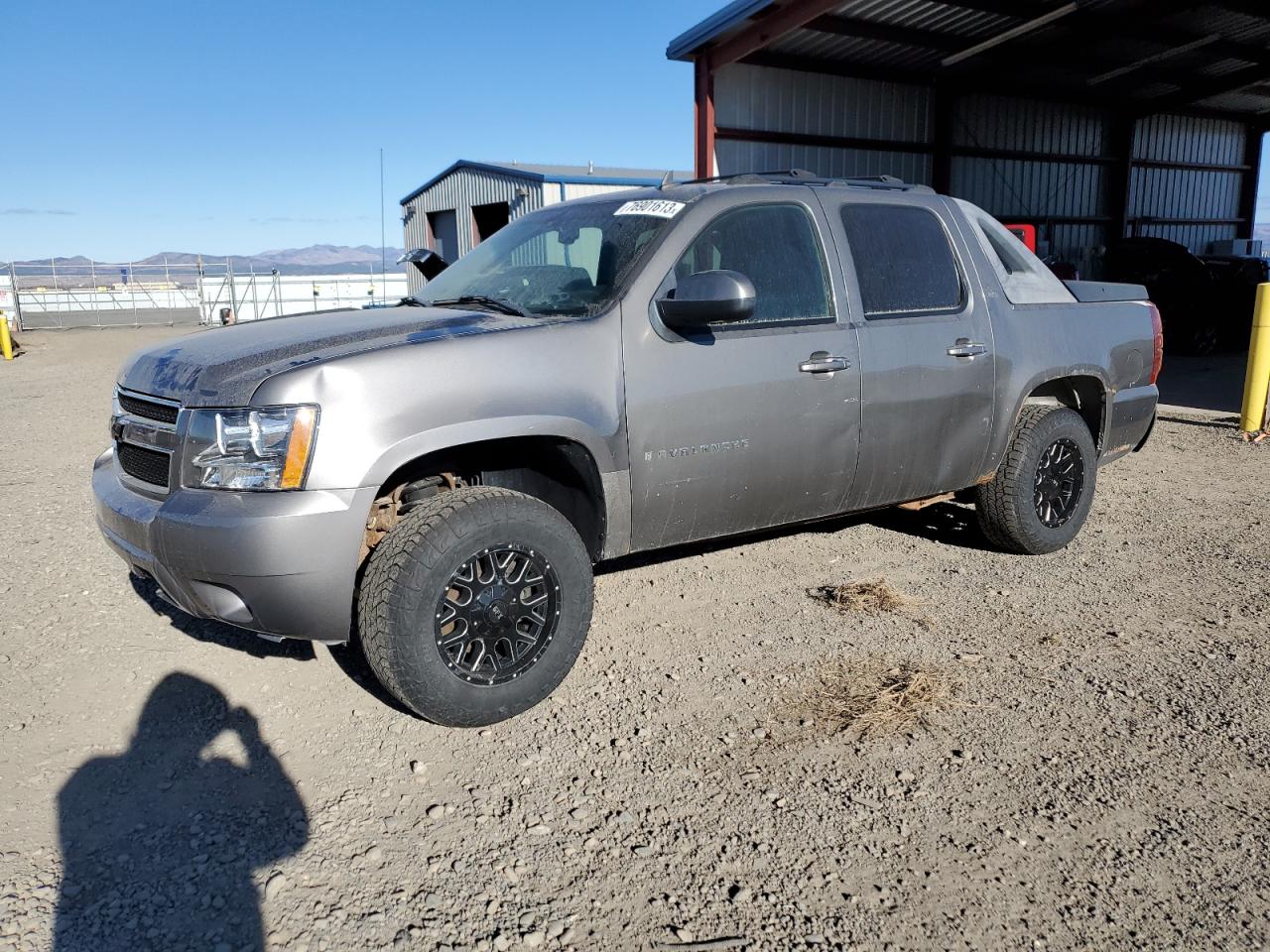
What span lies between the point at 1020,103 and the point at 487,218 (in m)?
11.4

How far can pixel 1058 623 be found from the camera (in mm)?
4238

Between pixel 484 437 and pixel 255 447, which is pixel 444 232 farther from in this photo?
pixel 255 447

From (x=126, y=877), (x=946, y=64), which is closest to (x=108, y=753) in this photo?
(x=126, y=877)

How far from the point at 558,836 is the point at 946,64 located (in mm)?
16847

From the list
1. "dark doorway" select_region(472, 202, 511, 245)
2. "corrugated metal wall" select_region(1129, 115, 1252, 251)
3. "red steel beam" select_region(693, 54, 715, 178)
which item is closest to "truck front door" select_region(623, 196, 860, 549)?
"red steel beam" select_region(693, 54, 715, 178)

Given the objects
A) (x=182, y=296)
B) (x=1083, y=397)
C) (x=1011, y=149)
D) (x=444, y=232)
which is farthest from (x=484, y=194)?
(x=182, y=296)

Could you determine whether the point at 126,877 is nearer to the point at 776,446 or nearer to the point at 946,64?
the point at 776,446

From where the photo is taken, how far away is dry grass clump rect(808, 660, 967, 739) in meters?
3.37

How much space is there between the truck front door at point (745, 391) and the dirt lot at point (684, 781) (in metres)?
0.64

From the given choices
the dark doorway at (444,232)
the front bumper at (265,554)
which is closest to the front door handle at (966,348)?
the front bumper at (265,554)

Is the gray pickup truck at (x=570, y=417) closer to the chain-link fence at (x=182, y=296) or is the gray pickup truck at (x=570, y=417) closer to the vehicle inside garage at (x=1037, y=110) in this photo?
the vehicle inside garage at (x=1037, y=110)

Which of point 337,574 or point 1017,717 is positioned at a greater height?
point 337,574

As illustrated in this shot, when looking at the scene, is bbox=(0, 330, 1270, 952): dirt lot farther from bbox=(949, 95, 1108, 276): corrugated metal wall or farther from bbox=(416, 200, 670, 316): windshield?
bbox=(949, 95, 1108, 276): corrugated metal wall

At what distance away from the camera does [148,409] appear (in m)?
3.38
